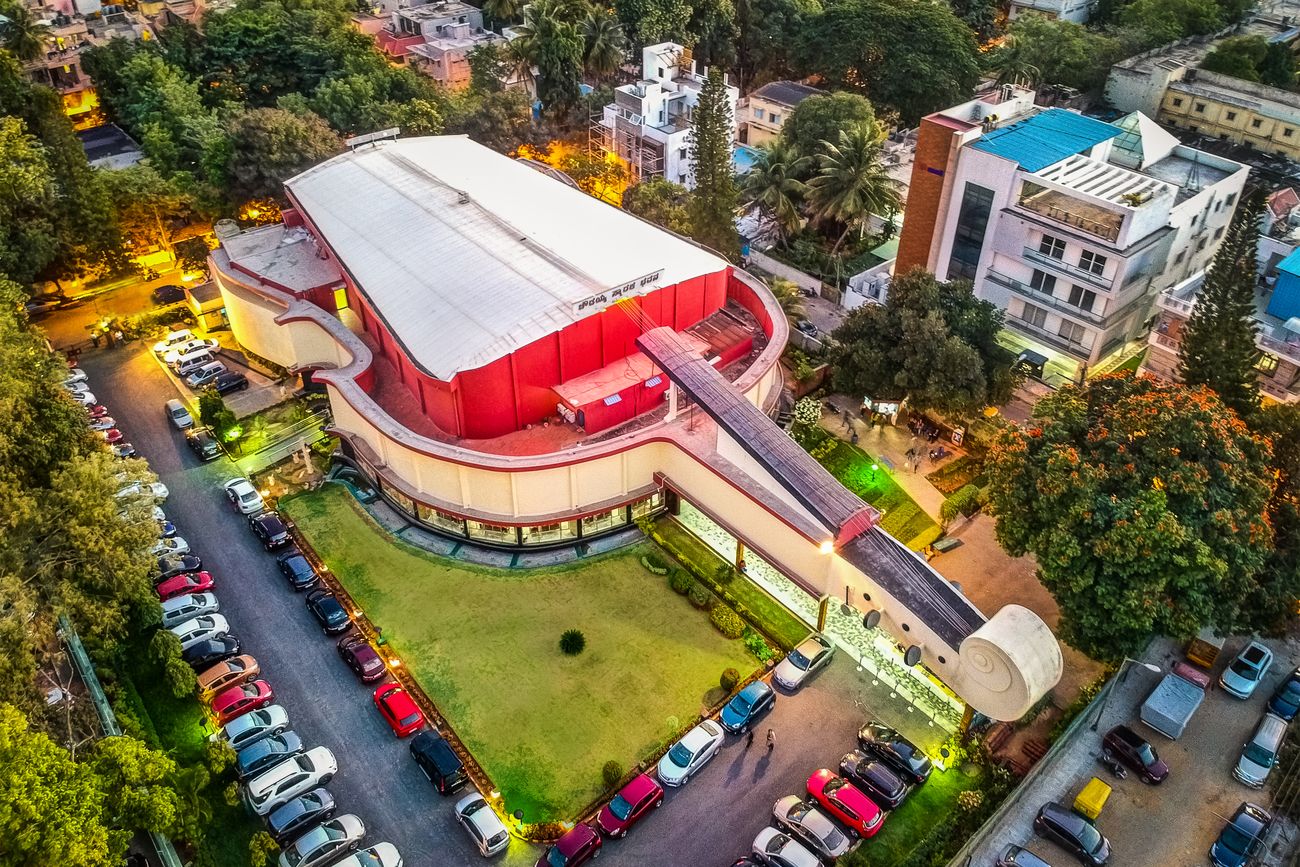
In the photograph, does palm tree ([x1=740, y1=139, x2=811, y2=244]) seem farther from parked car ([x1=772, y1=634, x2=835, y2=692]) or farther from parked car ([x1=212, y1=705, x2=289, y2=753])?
parked car ([x1=212, y1=705, x2=289, y2=753])

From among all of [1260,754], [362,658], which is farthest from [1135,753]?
[362,658]

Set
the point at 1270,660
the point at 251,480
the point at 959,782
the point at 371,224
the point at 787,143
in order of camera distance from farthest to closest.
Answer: the point at 787,143, the point at 371,224, the point at 251,480, the point at 1270,660, the point at 959,782

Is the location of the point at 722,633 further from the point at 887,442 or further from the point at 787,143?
the point at 787,143

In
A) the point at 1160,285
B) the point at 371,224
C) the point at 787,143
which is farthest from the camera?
the point at 787,143

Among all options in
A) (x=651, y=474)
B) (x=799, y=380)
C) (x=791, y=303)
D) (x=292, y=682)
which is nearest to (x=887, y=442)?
(x=799, y=380)

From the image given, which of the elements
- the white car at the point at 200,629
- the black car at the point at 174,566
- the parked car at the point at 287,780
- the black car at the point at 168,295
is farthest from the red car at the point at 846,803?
the black car at the point at 168,295
